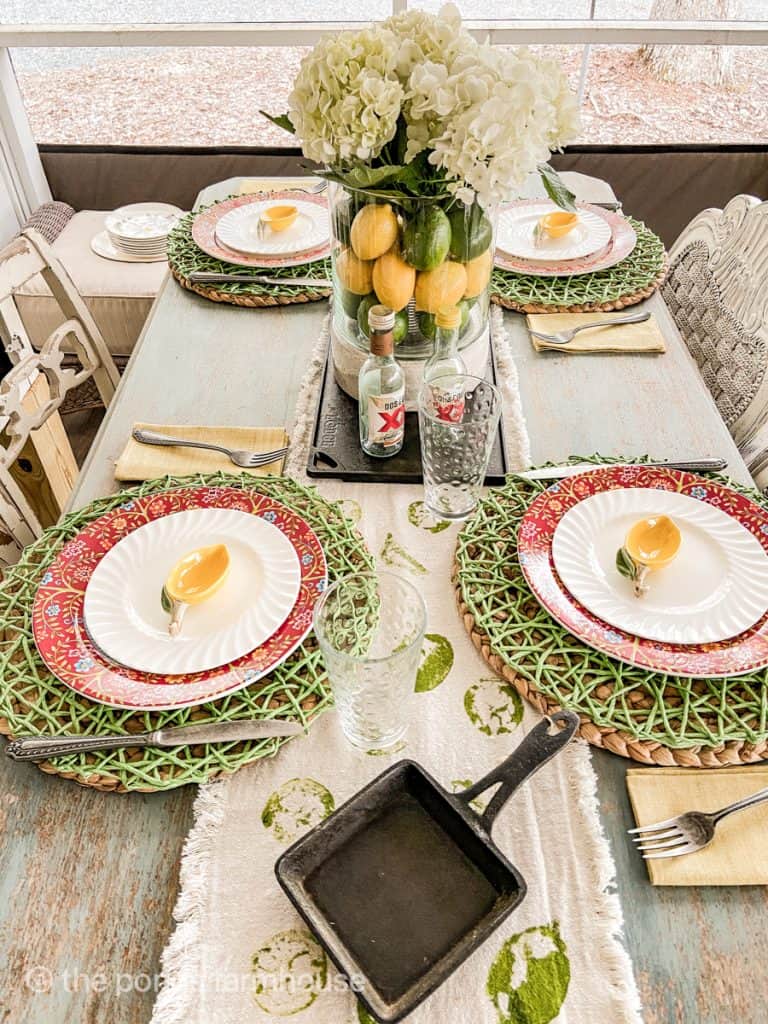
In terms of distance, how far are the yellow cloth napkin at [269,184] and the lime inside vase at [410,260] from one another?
29.2 inches

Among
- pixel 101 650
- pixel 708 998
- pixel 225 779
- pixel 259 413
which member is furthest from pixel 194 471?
pixel 708 998

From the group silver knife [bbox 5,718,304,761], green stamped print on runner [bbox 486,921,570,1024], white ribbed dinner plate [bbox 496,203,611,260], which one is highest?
white ribbed dinner plate [bbox 496,203,611,260]

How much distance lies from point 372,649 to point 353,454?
0.33 meters

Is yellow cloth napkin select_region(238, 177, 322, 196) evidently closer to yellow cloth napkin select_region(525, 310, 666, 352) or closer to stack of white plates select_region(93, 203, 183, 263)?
stack of white plates select_region(93, 203, 183, 263)

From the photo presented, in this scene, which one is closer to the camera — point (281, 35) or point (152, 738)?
point (152, 738)

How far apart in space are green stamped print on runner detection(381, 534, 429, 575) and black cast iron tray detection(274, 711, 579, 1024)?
267 millimetres

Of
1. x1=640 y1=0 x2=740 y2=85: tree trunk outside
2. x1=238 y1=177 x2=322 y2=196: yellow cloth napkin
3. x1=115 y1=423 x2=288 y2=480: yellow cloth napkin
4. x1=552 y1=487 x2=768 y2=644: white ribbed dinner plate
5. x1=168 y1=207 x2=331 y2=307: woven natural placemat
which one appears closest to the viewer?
x1=552 y1=487 x2=768 y2=644: white ribbed dinner plate

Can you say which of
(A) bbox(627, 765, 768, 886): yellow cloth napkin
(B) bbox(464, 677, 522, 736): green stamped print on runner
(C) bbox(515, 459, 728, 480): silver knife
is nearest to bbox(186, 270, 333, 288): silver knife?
(C) bbox(515, 459, 728, 480): silver knife

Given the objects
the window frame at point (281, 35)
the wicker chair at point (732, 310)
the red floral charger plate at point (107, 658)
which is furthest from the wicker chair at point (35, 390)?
the window frame at point (281, 35)

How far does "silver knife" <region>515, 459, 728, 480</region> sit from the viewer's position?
3.29 feet

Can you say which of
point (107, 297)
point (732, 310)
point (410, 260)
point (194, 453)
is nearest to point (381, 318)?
point (410, 260)

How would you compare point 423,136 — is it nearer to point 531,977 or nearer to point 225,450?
point 225,450

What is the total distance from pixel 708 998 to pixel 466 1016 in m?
0.18

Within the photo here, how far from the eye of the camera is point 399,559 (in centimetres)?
94
